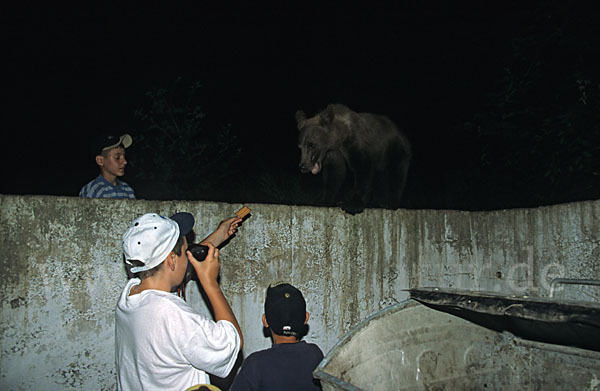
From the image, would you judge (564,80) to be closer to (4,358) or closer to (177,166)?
(177,166)

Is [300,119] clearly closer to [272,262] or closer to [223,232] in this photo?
[272,262]

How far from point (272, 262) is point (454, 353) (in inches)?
61.8

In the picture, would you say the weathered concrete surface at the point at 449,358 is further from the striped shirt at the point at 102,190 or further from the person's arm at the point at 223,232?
the striped shirt at the point at 102,190

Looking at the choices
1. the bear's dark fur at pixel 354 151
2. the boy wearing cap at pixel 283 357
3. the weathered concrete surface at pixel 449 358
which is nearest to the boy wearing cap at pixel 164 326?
the boy wearing cap at pixel 283 357

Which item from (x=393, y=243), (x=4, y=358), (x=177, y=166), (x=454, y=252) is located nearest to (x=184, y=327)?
(x=4, y=358)

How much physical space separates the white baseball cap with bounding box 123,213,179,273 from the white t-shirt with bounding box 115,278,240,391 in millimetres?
143

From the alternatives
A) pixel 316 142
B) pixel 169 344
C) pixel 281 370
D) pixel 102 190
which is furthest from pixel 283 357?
pixel 316 142

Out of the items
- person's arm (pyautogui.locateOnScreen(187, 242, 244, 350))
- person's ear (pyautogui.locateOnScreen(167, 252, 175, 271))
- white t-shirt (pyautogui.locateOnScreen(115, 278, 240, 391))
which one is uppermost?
person's ear (pyautogui.locateOnScreen(167, 252, 175, 271))

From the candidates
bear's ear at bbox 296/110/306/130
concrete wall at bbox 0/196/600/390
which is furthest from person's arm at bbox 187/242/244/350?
bear's ear at bbox 296/110/306/130

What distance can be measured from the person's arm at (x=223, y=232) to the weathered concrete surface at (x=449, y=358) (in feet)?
4.34

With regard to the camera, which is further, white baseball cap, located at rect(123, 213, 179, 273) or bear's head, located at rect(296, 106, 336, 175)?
bear's head, located at rect(296, 106, 336, 175)

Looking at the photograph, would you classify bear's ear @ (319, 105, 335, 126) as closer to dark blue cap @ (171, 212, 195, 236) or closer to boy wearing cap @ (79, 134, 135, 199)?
boy wearing cap @ (79, 134, 135, 199)

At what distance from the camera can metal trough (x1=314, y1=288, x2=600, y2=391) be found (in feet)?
9.89

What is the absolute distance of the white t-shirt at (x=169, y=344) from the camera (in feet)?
6.62
